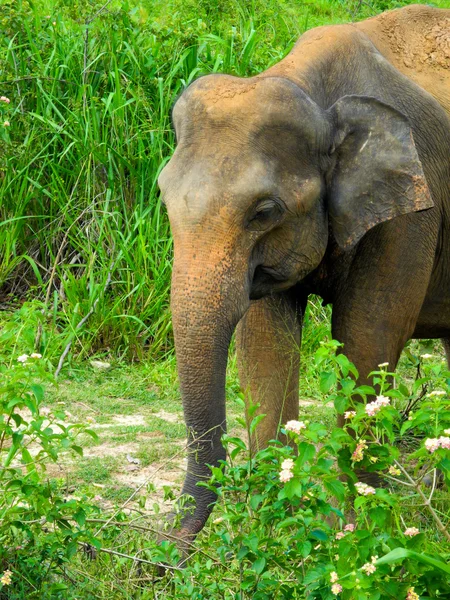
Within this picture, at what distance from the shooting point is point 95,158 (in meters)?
7.23

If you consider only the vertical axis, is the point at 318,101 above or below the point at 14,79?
above

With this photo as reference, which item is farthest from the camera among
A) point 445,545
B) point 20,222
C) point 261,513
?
point 20,222

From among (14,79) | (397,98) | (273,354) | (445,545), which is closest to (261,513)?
(445,545)

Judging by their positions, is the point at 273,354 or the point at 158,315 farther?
the point at 158,315

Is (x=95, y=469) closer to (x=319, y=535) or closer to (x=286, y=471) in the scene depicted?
(x=319, y=535)

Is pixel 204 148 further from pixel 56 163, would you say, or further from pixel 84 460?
pixel 56 163

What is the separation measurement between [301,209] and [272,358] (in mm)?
837

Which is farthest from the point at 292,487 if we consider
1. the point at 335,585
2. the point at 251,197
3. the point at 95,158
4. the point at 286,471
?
the point at 95,158

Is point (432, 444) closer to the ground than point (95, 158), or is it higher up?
higher up

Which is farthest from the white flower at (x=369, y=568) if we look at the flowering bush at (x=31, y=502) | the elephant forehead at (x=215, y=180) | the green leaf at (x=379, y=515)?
the elephant forehead at (x=215, y=180)

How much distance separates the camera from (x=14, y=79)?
750 centimetres

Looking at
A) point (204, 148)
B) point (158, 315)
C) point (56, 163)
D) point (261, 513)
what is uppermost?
point (204, 148)

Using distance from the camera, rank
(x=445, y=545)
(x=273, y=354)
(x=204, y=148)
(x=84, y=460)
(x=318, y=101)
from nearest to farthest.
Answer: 1. (x=445, y=545)
2. (x=204, y=148)
3. (x=318, y=101)
4. (x=273, y=354)
5. (x=84, y=460)

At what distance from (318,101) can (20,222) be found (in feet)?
11.6
